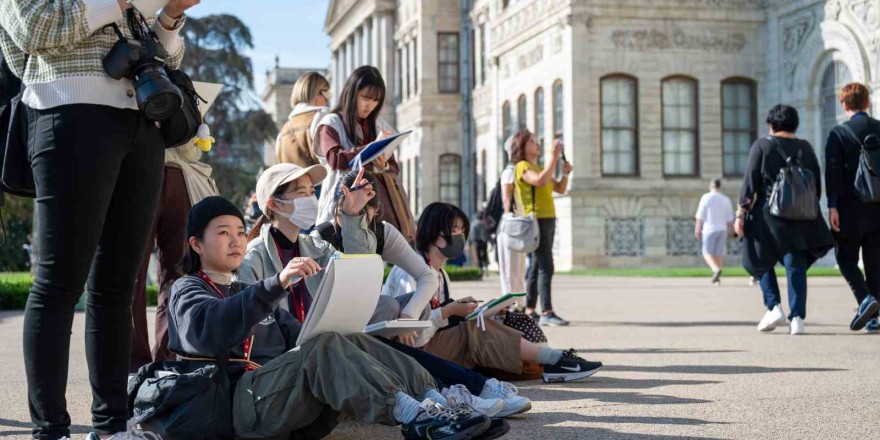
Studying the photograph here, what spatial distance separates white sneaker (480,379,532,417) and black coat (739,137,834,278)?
5.52 meters

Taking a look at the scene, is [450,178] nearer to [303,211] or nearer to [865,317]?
[865,317]

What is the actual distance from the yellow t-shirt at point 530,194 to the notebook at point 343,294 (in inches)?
295

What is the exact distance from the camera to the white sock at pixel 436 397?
14.5ft

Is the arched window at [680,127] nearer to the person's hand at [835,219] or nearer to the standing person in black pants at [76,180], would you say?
the person's hand at [835,219]

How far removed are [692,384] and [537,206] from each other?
5.20 meters

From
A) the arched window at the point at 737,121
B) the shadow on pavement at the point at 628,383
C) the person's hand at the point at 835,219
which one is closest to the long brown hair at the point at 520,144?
the person's hand at the point at 835,219

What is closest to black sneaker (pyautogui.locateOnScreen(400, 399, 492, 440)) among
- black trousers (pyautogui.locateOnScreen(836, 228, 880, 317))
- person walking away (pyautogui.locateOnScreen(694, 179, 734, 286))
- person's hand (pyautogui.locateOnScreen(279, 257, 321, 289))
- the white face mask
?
person's hand (pyautogui.locateOnScreen(279, 257, 321, 289))

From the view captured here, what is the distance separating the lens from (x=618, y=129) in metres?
30.0

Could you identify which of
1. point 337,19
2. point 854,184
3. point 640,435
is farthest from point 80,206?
point 337,19

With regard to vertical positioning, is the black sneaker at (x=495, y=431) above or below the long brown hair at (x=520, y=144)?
below

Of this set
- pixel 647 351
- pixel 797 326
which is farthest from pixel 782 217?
pixel 647 351

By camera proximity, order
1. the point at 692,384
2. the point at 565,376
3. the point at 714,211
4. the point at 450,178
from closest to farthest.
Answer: the point at 692,384, the point at 565,376, the point at 714,211, the point at 450,178

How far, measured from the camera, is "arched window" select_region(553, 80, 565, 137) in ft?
102

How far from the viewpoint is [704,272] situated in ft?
82.4
